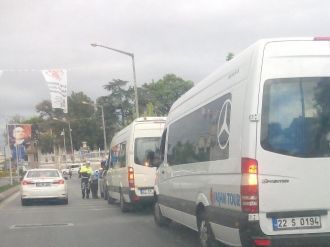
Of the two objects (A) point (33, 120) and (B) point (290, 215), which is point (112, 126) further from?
(B) point (290, 215)

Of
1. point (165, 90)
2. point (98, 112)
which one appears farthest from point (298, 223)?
point (98, 112)

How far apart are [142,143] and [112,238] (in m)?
4.48

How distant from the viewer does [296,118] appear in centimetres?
679

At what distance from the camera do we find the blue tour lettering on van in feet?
22.5

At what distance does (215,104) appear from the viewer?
26.9ft

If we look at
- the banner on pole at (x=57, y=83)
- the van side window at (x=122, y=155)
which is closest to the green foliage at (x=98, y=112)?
the banner on pole at (x=57, y=83)

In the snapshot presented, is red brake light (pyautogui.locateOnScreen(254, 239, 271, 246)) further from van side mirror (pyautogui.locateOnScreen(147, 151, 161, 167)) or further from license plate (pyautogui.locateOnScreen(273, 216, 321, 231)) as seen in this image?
van side mirror (pyautogui.locateOnScreen(147, 151, 161, 167))

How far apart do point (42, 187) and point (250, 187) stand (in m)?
15.2

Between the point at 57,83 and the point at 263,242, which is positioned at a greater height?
the point at 57,83

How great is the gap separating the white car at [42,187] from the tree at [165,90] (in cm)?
4271

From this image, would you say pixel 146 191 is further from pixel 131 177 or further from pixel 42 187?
pixel 42 187

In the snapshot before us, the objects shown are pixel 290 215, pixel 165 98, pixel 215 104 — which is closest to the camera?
pixel 290 215

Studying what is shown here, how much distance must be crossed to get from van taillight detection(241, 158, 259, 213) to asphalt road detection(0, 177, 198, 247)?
→ 3.86 metres

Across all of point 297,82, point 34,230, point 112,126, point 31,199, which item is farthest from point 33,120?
point 297,82
